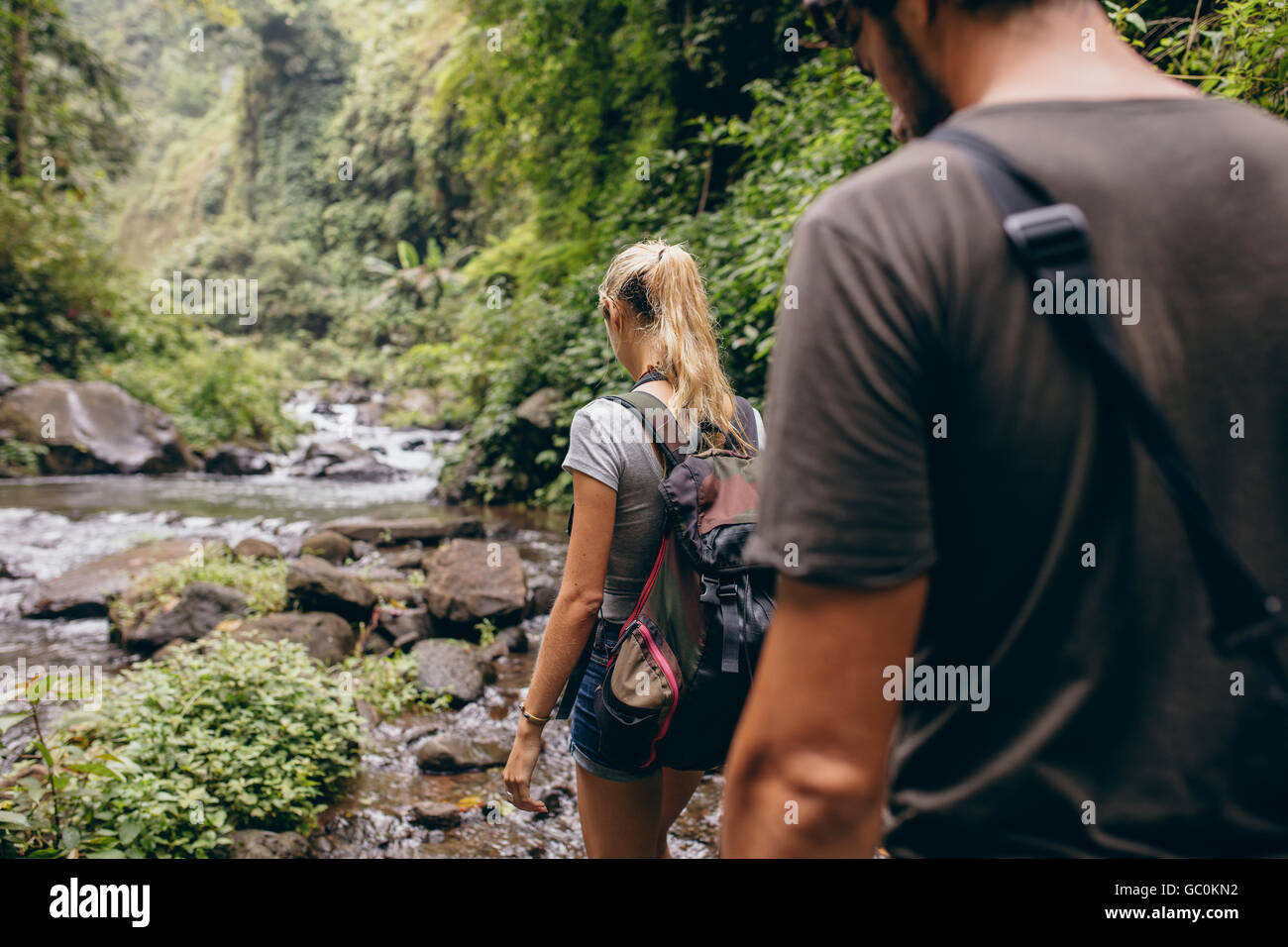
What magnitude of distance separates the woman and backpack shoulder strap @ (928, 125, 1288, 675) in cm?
139

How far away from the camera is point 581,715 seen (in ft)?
6.99

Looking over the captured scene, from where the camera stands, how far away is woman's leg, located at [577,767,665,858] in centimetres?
209

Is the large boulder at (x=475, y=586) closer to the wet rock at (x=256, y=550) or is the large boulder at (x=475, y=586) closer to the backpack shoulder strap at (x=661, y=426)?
the wet rock at (x=256, y=550)

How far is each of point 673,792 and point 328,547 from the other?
22.6ft

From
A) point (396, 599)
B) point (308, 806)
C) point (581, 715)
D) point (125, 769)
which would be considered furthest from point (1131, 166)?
point (396, 599)

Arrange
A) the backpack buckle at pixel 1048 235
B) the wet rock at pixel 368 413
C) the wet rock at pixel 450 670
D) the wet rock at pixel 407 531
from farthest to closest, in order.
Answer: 1. the wet rock at pixel 368 413
2. the wet rock at pixel 407 531
3. the wet rock at pixel 450 670
4. the backpack buckle at pixel 1048 235

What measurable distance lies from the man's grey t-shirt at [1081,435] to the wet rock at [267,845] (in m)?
3.26

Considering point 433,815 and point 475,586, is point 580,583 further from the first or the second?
point 475,586

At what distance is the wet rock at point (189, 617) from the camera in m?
5.79

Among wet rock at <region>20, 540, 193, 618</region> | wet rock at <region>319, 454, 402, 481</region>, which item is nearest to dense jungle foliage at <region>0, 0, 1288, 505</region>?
wet rock at <region>319, 454, 402, 481</region>

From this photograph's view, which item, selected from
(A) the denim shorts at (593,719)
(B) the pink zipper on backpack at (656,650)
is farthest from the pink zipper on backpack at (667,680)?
(A) the denim shorts at (593,719)

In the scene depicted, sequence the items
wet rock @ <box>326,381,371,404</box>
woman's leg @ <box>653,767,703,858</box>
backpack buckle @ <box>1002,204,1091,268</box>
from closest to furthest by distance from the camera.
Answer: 1. backpack buckle @ <box>1002,204,1091,268</box>
2. woman's leg @ <box>653,767,703,858</box>
3. wet rock @ <box>326,381,371,404</box>

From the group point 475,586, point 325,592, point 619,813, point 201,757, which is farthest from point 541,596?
point 619,813

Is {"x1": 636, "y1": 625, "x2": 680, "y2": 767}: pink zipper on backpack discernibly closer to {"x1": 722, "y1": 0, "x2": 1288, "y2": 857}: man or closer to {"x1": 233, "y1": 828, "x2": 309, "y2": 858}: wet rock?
{"x1": 722, "y1": 0, "x2": 1288, "y2": 857}: man
